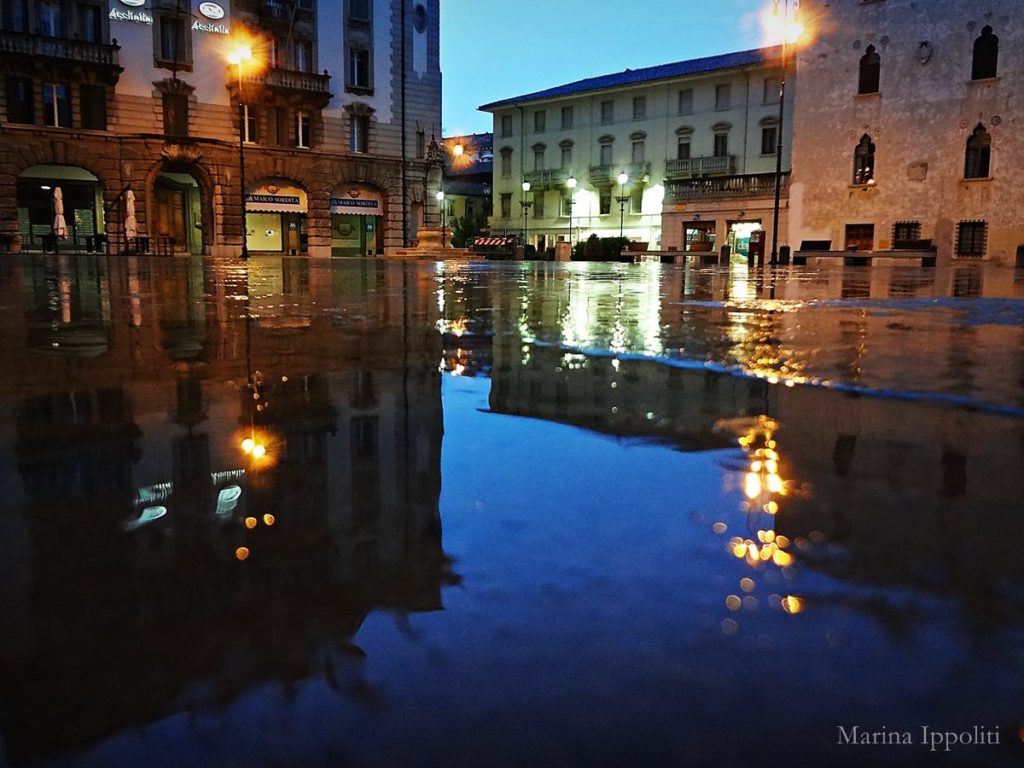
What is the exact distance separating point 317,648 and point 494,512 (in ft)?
1.90

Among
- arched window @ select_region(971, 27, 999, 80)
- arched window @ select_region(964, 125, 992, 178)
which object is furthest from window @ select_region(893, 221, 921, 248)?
arched window @ select_region(971, 27, 999, 80)

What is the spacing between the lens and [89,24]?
33.7m

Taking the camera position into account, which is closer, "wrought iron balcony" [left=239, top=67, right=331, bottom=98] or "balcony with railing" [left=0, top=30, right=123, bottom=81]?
"balcony with railing" [left=0, top=30, right=123, bottom=81]

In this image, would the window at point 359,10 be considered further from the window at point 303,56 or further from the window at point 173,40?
the window at point 173,40

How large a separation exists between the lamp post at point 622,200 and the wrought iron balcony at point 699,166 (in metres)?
2.63

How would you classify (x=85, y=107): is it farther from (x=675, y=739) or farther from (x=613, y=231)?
(x=675, y=739)

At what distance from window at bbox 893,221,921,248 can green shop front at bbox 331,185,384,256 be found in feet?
76.1

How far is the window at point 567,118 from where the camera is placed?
56250 mm

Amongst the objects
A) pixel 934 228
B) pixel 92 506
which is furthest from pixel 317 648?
pixel 934 228

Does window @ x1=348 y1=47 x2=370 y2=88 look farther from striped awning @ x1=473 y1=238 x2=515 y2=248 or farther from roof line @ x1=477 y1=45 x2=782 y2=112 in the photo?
roof line @ x1=477 y1=45 x2=782 y2=112

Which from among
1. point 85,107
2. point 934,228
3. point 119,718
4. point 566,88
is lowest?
point 119,718

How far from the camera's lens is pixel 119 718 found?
3.08 ft

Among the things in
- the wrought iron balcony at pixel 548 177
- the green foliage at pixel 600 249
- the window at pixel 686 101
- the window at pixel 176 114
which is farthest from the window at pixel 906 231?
the window at pixel 176 114

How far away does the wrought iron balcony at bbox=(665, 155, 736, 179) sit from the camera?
49.9 meters
